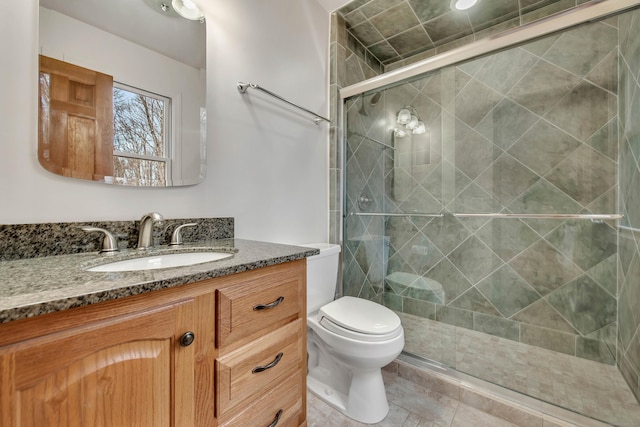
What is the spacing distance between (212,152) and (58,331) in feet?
3.17

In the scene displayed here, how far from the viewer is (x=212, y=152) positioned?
1.29 meters

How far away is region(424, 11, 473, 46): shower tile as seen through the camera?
1963mm

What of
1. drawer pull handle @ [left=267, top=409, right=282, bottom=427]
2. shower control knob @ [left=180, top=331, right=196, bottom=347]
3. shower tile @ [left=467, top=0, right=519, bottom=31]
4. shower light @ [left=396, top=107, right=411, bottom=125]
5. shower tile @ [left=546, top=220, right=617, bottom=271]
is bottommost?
drawer pull handle @ [left=267, top=409, right=282, bottom=427]

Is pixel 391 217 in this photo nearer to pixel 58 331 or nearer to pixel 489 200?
pixel 489 200

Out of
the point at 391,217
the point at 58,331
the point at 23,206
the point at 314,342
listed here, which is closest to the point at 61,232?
the point at 23,206

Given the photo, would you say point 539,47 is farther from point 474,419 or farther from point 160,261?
point 160,261

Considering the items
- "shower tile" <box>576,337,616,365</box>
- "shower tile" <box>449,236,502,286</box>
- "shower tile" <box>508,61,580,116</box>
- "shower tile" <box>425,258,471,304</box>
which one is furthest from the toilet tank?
"shower tile" <box>508,61,580,116</box>

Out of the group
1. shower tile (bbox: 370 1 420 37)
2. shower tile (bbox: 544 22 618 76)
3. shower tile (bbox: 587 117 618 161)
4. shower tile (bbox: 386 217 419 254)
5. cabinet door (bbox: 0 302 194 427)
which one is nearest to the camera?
cabinet door (bbox: 0 302 194 427)

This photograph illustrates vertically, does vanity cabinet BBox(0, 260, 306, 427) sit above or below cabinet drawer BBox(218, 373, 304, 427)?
above

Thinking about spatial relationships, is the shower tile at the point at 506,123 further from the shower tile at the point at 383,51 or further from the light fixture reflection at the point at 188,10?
the light fixture reflection at the point at 188,10

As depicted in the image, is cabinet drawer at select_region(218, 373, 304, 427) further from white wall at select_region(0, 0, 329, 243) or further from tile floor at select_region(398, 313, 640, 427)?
tile floor at select_region(398, 313, 640, 427)

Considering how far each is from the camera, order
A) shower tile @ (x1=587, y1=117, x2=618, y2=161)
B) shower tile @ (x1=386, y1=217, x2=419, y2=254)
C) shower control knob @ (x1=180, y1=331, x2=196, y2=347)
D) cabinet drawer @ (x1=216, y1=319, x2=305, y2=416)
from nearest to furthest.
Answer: shower control knob @ (x1=180, y1=331, x2=196, y2=347)
cabinet drawer @ (x1=216, y1=319, x2=305, y2=416)
shower tile @ (x1=587, y1=117, x2=618, y2=161)
shower tile @ (x1=386, y1=217, x2=419, y2=254)

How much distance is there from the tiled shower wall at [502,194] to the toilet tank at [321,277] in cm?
39

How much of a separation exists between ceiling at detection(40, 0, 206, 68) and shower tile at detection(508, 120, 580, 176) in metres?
2.17
